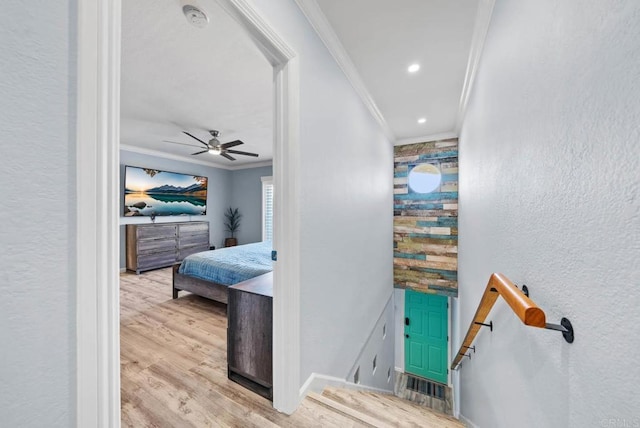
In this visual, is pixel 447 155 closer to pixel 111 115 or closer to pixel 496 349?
pixel 496 349

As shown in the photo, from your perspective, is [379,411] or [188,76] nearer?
[379,411]

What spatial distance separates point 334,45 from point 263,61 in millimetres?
663

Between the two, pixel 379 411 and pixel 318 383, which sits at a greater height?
pixel 318 383

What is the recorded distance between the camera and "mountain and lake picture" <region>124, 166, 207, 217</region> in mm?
4770

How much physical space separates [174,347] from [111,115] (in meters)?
2.41

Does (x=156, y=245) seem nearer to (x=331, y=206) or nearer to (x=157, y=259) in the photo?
(x=157, y=259)

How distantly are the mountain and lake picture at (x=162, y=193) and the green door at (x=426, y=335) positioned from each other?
5288mm

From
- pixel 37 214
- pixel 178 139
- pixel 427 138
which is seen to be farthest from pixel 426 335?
pixel 178 139

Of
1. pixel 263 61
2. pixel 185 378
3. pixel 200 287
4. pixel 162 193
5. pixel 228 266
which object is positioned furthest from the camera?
pixel 162 193

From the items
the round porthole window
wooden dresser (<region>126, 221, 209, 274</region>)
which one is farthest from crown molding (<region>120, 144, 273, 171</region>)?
the round porthole window

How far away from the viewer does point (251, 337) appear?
1700mm

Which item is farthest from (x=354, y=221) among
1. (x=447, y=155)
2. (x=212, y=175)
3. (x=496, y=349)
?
(x=212, y=175)

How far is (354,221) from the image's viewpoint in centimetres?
249

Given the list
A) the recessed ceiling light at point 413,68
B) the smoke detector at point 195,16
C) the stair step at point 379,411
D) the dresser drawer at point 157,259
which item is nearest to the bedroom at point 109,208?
the stair step at point 379,411
